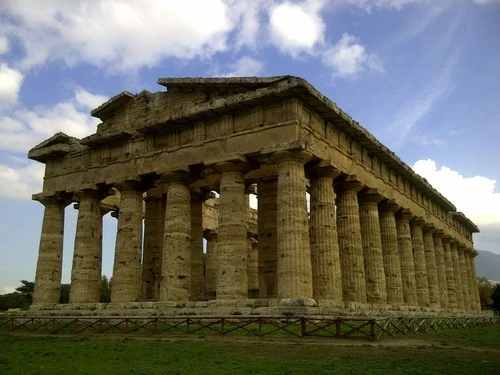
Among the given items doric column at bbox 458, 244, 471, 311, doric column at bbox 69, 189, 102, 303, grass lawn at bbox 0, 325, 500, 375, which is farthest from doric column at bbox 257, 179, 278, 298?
doric column at bbox 458, 244, 471, 311

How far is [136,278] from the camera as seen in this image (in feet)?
88.5

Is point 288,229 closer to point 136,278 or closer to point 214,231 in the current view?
point 136,278

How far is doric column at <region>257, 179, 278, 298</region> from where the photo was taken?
26.6 meters

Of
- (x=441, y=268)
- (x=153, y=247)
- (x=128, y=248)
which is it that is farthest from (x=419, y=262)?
(x=128, y=248)

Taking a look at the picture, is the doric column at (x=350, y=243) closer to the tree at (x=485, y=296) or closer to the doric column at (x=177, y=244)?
the doric column at (x=177, y=244)

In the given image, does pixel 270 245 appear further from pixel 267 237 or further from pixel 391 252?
pixel 391 252

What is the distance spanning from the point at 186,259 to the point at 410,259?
16419 millimetres

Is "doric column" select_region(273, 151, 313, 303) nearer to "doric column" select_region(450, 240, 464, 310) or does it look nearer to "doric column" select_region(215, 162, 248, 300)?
"doric column" select_region(215, 162, 248, 300)

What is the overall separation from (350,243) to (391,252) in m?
5.93

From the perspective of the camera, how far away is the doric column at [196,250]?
30.5 m

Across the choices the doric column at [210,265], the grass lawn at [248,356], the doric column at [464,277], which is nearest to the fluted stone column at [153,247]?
the doric column at [210,265]

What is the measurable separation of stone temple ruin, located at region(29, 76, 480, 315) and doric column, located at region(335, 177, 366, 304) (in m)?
0.07

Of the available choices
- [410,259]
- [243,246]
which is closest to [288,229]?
[243,246]

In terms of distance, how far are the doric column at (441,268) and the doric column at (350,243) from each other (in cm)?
1675
